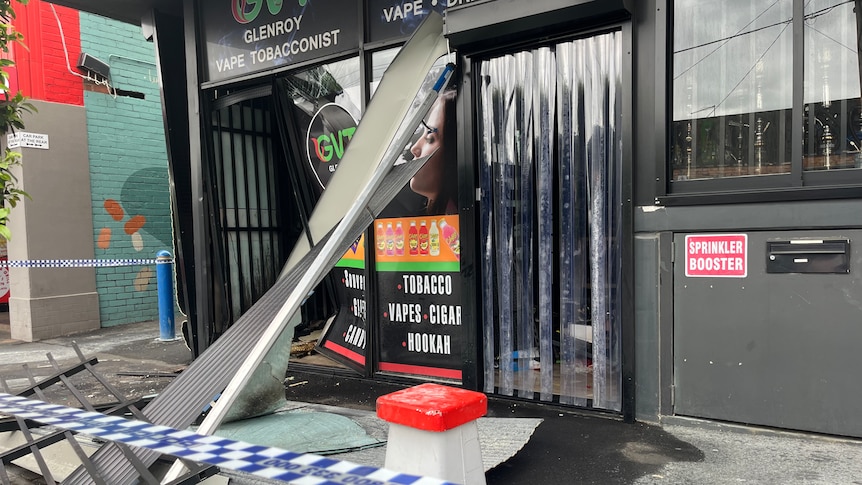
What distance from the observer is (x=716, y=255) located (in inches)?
141

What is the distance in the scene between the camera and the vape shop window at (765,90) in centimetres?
332

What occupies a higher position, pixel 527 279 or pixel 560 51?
pixel 560 51

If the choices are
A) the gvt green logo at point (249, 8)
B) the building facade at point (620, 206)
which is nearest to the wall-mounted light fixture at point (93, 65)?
the gvt green logo at point (249, 8)

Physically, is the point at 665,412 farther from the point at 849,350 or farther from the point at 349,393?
the point at 349,393

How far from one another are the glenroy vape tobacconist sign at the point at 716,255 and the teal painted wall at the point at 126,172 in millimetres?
8336

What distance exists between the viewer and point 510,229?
4367 millimetres

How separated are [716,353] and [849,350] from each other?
2.19 ft

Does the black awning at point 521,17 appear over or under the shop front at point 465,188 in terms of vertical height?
over

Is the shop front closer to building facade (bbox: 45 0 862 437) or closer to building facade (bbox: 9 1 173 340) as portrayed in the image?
building facade (bbox: 45 0 862 437)

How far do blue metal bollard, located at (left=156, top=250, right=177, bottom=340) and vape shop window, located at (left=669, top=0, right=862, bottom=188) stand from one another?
651cm

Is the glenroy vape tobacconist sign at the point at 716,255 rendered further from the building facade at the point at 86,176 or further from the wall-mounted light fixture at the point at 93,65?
the wall-mounted light fixture at the point at 93,65

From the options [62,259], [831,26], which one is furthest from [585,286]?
[62,259]

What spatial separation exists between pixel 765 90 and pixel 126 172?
8806mm

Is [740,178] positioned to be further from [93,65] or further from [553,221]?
[93,65]
